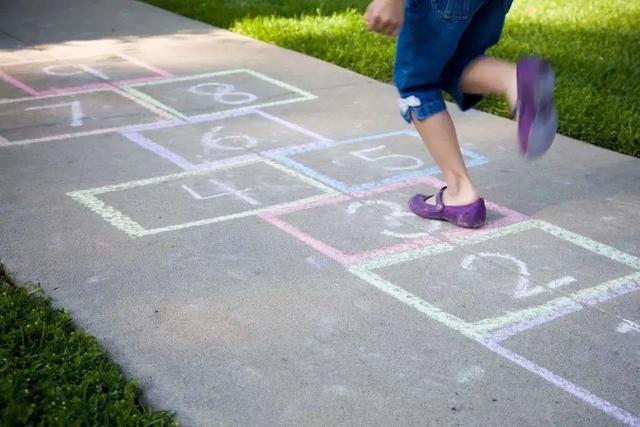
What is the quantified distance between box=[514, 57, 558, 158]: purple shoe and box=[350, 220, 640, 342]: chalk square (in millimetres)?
445

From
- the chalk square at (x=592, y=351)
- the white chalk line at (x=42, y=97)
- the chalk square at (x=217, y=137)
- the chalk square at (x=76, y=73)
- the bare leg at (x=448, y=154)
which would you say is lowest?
the chalk square at (x=76, y=73)

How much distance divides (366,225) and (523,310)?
852mm

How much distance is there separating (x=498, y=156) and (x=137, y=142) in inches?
70.8

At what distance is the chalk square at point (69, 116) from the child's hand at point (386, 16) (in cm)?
212

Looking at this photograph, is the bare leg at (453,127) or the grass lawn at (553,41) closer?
the bare leg at (453,127)

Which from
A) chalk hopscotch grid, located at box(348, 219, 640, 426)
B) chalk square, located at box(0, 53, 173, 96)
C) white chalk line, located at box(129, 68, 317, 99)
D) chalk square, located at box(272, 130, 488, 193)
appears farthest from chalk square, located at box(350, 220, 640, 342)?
chalk square, located at box(0, 53, 173, 96)

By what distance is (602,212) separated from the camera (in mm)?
3852

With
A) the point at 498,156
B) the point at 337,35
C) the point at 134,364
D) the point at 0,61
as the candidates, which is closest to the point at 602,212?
the point at 498,156

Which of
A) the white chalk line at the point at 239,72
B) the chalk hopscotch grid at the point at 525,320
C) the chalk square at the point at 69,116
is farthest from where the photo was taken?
the white chalk line at the point at 239,72

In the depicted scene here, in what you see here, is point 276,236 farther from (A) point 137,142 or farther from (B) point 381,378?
(A) point 137,142

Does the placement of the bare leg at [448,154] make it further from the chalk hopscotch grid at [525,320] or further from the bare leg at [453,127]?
the chalk hopscotch grid at [525,320]

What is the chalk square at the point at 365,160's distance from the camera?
13.7ft

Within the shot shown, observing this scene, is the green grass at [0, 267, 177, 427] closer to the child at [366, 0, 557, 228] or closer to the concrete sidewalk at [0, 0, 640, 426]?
the concrete sidewalk at [0, 0, 640, 426]

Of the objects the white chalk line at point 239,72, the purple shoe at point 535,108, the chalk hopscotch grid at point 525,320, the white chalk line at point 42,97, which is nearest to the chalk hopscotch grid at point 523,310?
the chalk hopscotch grid at point 525,320
